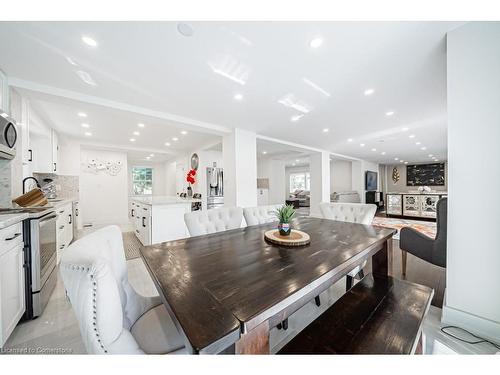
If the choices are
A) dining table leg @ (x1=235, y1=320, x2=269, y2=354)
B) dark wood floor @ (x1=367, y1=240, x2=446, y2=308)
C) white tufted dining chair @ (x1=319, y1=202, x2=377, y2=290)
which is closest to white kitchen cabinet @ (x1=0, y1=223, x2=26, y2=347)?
dining table leg @ (x1=235, y1=320, x2=269, y2=354)

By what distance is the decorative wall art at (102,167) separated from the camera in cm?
580

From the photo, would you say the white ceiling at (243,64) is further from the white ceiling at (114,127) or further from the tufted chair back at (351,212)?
the tufted chair back at (351,212)

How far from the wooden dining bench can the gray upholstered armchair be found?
3.31ft

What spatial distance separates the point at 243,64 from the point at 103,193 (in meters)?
6.35

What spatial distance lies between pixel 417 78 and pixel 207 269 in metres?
3.20

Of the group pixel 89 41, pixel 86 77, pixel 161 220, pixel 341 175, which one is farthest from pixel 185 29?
pixel 341 175

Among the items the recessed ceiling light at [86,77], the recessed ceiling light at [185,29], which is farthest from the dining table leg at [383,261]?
the recessed ceiling light at [86,77]

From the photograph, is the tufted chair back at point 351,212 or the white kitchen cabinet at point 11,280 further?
the tufted chair back at point 351,212

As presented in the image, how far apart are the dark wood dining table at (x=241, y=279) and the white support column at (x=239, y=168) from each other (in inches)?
102

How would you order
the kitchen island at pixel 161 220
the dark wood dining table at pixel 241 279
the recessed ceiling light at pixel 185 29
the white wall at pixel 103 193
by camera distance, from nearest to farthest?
the dark wood dining table at pixel 241 279, the recessed ceiling light at pixel 185 29, the kitchen island at pixel 161 220, the white wall at pixel 103 193

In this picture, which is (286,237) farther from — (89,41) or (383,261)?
(89,41)

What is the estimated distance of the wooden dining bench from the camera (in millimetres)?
783

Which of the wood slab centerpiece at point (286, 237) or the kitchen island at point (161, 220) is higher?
the wood slab centerpiece at point (286, 237)
